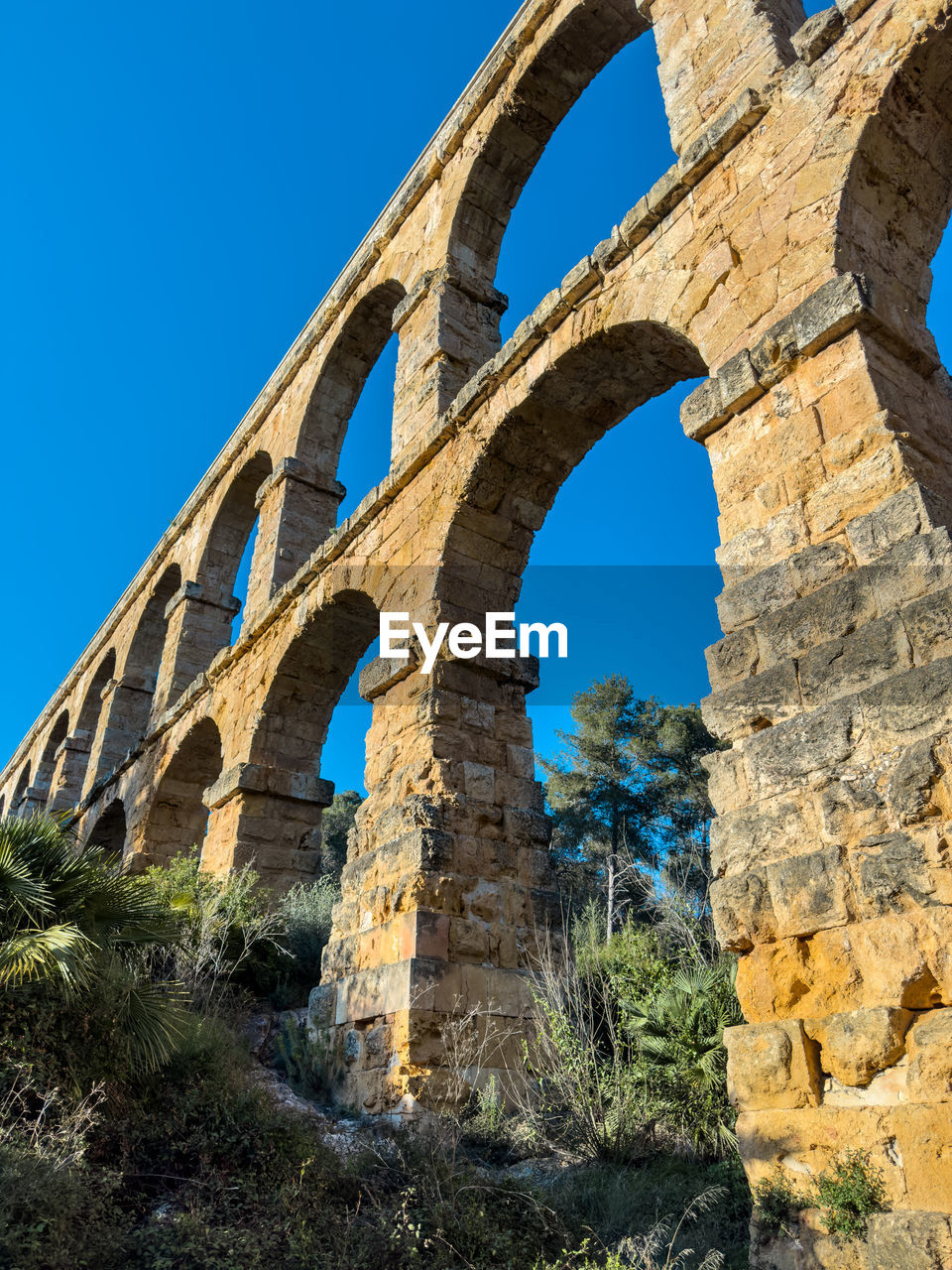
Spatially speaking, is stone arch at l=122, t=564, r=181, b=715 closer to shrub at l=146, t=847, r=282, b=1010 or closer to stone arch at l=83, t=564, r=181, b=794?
stone arch at l=83, t=564, r=181, b=794

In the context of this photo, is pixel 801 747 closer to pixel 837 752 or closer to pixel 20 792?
pixel 837 752

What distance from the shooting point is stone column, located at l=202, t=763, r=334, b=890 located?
8281mm

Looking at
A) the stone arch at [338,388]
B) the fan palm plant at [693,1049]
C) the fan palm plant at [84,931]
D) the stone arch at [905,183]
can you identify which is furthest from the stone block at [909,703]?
the stone arch at [338,388]

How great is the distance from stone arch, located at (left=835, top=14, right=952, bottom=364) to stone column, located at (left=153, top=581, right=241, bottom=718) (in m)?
10.4

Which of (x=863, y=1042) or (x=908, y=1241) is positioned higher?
(x=863, y=1042)

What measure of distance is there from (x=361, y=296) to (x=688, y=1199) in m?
9.33

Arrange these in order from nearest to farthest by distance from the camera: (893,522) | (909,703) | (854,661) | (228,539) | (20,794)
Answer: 1. (909,703)
2. (854,661)
3. (893,522)
4. (228,539)
5. (20,794)

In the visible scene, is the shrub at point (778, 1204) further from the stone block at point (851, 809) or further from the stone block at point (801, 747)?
the stone block at point (801, 747)

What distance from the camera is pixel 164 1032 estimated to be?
438 centimetres

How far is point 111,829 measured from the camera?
13.9 metres

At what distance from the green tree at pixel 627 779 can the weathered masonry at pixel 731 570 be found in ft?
35.5

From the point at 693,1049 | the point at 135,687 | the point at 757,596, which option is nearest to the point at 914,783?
the point at 757,596

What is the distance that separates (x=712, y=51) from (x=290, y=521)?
256 inches

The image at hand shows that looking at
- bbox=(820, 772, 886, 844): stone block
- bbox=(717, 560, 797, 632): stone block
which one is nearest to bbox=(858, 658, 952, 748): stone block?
bbox=(820, 772, 886, 844): stone block
